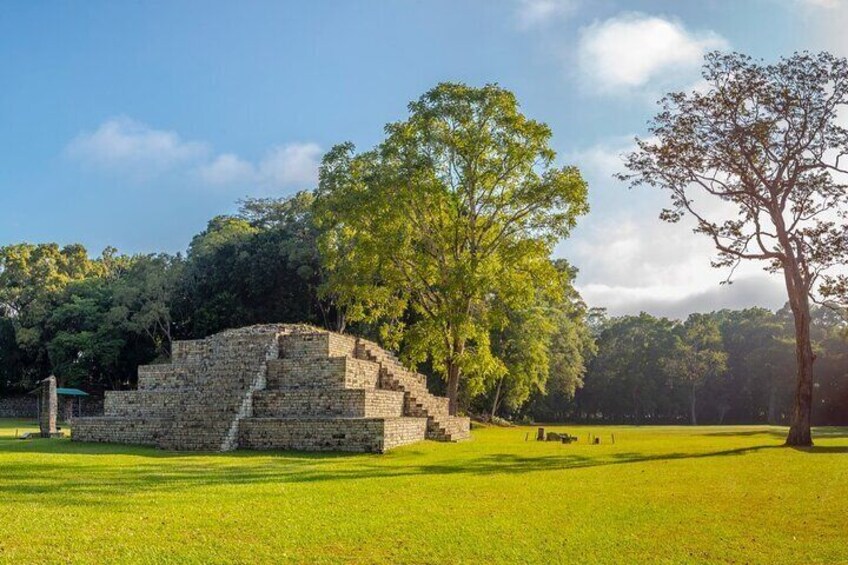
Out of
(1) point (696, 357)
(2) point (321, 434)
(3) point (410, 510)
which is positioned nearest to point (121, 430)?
(2) point (321, 434)

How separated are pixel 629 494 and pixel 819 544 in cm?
382

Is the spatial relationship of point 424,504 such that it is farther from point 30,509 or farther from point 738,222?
point 738,222

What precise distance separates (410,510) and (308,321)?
37136 millimetres

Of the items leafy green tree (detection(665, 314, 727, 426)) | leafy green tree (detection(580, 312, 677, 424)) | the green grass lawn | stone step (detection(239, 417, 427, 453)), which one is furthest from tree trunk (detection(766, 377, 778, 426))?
stone step (detection(239, 417, 427, 453))

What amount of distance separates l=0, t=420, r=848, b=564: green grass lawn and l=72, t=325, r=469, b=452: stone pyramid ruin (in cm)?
211

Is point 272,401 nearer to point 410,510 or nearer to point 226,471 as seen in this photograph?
point 226,471

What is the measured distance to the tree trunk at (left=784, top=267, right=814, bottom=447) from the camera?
24.4m

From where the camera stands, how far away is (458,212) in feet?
92.5

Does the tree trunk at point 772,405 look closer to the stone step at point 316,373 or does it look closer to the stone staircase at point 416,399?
the stone staircase at point 416,399

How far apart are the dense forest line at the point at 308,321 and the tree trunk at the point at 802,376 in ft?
39.7

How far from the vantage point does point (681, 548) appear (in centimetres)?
852

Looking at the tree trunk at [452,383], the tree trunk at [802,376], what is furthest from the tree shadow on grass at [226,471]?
the tree trunk at [452,383]

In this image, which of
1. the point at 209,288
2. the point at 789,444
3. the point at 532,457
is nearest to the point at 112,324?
the point at 209,288

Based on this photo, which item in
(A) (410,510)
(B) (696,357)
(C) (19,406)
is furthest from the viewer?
(B) (696,357)
